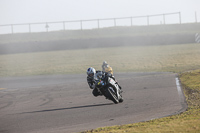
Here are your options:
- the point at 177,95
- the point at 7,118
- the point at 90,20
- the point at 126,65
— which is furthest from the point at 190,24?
the point at 7,118

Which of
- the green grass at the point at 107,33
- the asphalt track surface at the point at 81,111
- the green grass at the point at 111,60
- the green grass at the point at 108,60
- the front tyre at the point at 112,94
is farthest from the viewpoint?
the green grass at the point at 107,33

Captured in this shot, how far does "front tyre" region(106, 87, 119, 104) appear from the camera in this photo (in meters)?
11.9

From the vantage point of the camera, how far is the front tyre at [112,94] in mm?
11917

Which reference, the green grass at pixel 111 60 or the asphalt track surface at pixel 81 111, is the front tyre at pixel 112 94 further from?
the green grass at pixel 111 60

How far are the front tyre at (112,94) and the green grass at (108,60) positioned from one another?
15843mm

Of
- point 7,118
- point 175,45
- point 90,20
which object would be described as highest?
point 90,20

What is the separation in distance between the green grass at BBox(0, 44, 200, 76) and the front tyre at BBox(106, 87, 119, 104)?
52.0 ft

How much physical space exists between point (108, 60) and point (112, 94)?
2325 cm

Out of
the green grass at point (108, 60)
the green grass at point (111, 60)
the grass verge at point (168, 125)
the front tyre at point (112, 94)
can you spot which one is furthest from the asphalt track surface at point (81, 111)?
the green grass at point (108, 60)

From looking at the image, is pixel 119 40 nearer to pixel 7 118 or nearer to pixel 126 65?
pixel 126 65

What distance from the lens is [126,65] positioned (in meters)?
31.9

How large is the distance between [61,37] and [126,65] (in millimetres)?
21028

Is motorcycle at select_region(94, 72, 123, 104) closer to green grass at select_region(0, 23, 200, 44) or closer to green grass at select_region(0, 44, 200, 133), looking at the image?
green grass at select_region(0, 44, 200, 133)

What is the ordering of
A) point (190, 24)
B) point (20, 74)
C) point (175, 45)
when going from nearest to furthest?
point (20, 74)
point (175, 45)
point (190, 24)
